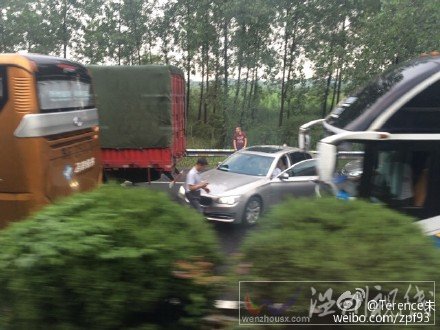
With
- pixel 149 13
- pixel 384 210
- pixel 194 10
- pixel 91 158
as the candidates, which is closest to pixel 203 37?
pixel 194 10

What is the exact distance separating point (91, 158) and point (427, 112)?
19.7 feet

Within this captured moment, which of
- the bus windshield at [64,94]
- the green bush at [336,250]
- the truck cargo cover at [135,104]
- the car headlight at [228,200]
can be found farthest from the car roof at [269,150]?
the green bush at [336,250]

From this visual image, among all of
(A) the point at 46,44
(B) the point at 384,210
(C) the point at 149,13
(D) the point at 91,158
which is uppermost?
(C) the point at 149,13

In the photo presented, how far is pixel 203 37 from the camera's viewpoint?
23.2 metres

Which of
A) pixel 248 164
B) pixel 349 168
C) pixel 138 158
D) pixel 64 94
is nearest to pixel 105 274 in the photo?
pixel 349 168

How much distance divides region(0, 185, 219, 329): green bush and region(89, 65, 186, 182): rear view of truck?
8286mm

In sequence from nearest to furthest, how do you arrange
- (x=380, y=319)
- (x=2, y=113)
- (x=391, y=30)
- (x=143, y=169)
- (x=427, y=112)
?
(x=380, y=319) → (x=427, y=112) → (x=2, y=113) → (x=143, y=169) → (x=391, y=30)

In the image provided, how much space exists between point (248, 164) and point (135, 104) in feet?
10.7

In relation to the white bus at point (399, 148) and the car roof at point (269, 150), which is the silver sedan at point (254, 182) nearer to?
the car roof at point (269, 150)

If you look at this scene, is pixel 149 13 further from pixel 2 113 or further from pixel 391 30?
pixel 2 113

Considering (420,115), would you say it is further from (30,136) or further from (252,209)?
(30,136)

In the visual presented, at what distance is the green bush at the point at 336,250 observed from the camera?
272cm

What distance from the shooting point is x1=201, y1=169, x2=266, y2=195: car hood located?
9.19 metres

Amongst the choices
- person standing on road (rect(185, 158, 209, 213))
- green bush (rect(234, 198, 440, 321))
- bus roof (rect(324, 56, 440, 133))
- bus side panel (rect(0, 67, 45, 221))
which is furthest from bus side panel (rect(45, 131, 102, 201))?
green bush (rect(234, 198, 440, 321))
